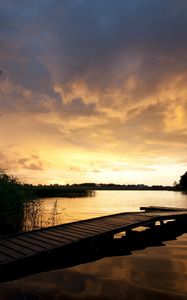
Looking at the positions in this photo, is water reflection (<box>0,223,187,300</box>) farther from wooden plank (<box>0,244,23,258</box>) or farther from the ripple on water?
wooden plank (<box>0,244,23,258</box>)

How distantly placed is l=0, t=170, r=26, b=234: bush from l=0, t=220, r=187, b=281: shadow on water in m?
5.46

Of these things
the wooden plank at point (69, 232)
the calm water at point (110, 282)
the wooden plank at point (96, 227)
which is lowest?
the calm water at point (110, 282)

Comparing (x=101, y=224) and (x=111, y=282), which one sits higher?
(x=101, y=224)

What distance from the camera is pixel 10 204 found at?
680 inches

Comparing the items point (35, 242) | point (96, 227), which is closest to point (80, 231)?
point (96, 227)

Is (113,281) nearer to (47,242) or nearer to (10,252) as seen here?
(47,242)

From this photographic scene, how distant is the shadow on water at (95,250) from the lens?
1008 cm

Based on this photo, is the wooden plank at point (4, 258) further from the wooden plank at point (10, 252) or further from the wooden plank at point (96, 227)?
the wooden plank at point (96, 227)

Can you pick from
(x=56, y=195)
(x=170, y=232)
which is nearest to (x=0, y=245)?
(x=170, y=232)

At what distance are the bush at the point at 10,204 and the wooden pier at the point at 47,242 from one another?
363cm

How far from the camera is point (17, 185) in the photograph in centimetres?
1898

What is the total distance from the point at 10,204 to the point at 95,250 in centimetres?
614

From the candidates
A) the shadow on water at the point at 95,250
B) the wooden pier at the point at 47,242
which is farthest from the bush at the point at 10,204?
the shadow on water at the point at 95,250

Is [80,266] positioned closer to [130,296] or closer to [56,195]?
[130,296]
